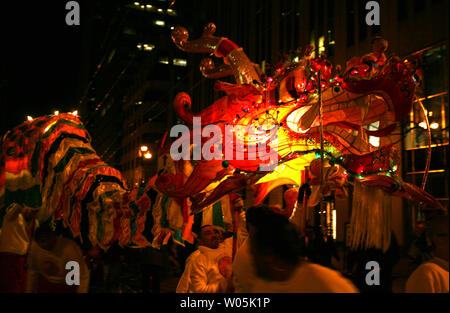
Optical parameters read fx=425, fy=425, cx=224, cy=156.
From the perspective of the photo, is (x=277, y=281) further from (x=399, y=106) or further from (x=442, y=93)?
(x=442, y=93)

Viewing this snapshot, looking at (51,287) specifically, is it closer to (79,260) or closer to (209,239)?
(79,260)

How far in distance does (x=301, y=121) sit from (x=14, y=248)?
457cm

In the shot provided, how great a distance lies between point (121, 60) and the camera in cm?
6012

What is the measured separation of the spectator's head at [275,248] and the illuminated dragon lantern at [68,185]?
4.62m

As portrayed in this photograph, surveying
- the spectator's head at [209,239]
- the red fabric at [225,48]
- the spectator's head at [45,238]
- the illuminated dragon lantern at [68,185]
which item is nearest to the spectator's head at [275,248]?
the spectator's head at [209,239]

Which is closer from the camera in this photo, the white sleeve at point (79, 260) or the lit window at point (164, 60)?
the white sleeve at point (79, 260)

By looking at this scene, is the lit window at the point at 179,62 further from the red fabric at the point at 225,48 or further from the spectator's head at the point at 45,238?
the red fabric at the point at 225,48

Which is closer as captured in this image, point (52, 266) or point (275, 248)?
point (275, 248)

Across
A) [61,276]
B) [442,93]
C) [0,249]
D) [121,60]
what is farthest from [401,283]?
[121,60]

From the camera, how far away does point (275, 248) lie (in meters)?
2.30

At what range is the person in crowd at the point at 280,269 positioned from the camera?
2234 mm

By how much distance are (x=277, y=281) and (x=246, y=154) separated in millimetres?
2834

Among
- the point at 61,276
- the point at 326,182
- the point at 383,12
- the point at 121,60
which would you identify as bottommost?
the point at 61,276

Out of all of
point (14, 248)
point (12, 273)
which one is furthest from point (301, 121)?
point (12, 273)
